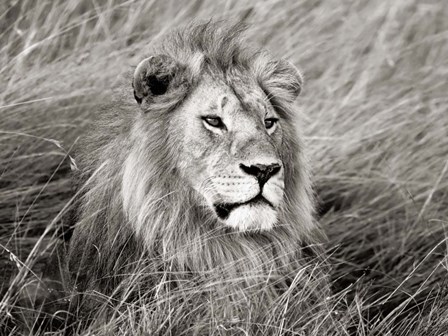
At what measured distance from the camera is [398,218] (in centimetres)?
563

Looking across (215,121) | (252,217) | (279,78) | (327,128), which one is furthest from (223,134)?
(327,128)

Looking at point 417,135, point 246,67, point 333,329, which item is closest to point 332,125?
point 417,135

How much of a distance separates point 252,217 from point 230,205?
103 mm

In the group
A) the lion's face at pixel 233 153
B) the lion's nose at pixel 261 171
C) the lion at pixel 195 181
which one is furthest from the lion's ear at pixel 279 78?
the lion's nose at pixel 261 171

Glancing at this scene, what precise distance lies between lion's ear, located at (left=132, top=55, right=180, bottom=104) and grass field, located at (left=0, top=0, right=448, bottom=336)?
40 centimetres

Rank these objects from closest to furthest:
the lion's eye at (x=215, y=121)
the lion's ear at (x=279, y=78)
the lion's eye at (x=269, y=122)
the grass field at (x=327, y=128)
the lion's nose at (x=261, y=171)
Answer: the lion's nose at (x=261, y=171)
the lion's eye at (x=215, y=121)
the lion's eye at (x=269, y=122)
the lion's ear at (x=279, y=78)
the grass field at (x=327, y=128)

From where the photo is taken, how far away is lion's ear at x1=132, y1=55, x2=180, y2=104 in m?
4.02

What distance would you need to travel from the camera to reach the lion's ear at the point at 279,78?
4.33 m

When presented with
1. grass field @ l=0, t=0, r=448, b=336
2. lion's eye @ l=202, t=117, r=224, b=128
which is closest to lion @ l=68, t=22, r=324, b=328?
lion's eye @ l=202, t=117, r=224, b=128

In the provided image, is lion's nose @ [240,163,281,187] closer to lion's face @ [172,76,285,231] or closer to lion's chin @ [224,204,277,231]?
lion's face @ [172,76,285,231]

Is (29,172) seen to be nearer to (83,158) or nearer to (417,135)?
(83,158)

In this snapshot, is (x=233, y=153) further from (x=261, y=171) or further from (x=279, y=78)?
(x=279, y=78)

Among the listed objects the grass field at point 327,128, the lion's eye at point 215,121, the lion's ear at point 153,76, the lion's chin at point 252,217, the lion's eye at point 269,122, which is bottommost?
the grass field at point 327,128

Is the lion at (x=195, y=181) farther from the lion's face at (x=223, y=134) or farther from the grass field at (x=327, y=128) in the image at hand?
the grass field at (x=327, y=128)
